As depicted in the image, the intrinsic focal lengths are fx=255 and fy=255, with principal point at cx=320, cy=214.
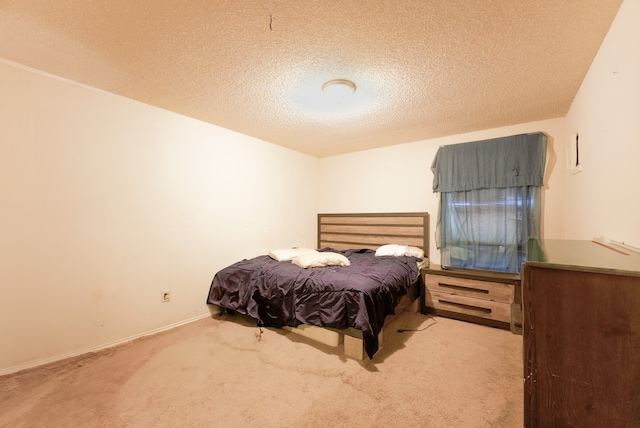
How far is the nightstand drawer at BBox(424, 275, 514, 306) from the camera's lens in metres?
2.64

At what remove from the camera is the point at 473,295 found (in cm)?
280

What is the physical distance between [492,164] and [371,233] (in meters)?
1.84

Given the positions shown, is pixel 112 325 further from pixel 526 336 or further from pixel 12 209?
pixel 526 336

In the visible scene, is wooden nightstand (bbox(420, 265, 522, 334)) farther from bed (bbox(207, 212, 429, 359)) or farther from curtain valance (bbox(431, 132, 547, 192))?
curtain valance (bbox(431, 132, 547, 192))

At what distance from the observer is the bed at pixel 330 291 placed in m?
2.08

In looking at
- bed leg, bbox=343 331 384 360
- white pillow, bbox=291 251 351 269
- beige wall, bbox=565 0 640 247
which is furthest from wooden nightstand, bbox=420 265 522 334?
bed leg, bbox=343 331 384 360

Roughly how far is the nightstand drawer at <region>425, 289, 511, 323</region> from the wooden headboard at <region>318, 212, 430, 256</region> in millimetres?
758

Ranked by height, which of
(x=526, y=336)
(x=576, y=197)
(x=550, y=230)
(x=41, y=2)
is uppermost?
(x=41, y=2)

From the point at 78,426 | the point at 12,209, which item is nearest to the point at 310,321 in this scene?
the point at 78,426

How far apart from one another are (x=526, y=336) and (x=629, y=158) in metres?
1.21

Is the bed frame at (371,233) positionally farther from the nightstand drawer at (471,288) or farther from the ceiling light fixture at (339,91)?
the ceiling light fixture at (339,91)

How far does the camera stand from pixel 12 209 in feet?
6.21

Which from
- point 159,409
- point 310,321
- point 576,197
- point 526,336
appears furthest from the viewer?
point 576,197

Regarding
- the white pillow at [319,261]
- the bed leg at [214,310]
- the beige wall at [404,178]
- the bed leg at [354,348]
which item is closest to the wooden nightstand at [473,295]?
the beige wall at [404,178]
